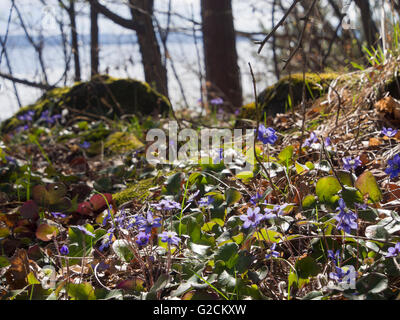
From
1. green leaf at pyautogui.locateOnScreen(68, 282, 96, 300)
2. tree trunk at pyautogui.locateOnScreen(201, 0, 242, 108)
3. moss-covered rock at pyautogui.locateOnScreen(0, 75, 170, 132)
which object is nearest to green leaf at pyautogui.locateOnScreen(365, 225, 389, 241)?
green leaf at pyautogui.locateOnScreen(68, 282, 96, 300)

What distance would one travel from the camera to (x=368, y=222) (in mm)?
1220

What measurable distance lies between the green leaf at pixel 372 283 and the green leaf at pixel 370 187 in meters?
0.43

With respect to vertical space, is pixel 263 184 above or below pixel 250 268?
above

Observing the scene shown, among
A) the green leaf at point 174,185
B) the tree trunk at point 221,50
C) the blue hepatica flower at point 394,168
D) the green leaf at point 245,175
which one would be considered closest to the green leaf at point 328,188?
the blue hepatica flower at point 394,168

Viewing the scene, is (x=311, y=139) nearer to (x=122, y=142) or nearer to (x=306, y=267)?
(x=306, y=267)

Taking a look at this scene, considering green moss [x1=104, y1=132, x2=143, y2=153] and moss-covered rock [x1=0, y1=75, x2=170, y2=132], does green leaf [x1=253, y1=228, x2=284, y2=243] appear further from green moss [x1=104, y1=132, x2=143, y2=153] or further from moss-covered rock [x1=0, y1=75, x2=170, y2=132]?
moss-covered rock [x1=0, y1=75, x2=170, y2=132]

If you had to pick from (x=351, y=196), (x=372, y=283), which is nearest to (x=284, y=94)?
(x=351, y=196)

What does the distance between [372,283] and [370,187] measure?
18.2 inches

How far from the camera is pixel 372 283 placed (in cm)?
94

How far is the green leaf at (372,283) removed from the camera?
922 millimetres
